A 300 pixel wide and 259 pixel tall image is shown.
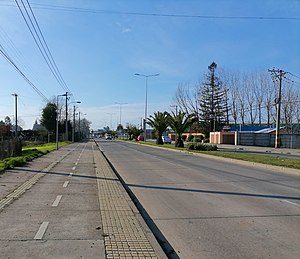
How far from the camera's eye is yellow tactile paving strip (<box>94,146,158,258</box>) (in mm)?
5109

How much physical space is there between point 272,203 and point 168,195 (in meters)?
2.81

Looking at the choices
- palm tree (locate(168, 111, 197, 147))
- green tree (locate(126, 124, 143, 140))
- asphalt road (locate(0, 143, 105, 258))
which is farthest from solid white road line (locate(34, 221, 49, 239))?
green tree (locate(126, 124, 143, 140))

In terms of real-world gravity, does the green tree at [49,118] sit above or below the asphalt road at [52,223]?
above

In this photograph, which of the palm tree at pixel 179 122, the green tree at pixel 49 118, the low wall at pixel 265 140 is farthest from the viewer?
the green tree at pixel 49 118

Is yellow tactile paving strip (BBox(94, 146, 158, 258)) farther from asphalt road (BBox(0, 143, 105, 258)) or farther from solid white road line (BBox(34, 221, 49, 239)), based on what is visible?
solid white road line (BBox(34, 221, 49, 239))

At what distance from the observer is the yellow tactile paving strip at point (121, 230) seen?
5.11 meters

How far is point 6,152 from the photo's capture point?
76.2 feet

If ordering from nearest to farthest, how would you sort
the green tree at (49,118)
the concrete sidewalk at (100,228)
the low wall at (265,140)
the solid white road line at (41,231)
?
the concrete sidewalk at (100,228) < the solid white road line at (41,231) < the low wall at (265,140) < the green tree at (49,118)

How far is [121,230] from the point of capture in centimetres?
624

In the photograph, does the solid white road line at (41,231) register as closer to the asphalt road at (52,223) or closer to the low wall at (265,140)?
the asphalt road at (52,223)

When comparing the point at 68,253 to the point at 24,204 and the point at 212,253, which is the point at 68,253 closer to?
the point at 212,253

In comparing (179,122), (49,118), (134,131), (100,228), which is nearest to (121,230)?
(100,228)

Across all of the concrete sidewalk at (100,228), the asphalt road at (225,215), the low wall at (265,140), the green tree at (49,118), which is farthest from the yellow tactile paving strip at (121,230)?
the green tree at (49,118)

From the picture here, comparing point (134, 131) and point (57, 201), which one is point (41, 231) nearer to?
point (57, 201)
